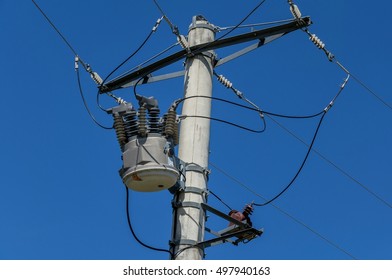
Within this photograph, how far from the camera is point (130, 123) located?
976 centimetres

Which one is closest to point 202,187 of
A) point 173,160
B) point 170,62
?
point 173,160

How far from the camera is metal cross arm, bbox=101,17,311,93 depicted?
1096 cm

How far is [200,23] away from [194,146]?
1.68 meters

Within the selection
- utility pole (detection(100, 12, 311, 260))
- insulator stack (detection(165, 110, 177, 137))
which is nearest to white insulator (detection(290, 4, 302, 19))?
utility pole (detection(100, 12, 311, 260))


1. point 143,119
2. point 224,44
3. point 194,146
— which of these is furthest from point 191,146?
point 224,44

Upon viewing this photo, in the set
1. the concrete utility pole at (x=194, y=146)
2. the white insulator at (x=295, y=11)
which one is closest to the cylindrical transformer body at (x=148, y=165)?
the concrete utility pole at (x=194, y=146)

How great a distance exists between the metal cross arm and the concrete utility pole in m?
0.09

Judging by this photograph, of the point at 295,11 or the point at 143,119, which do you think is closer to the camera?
the point at 143,119

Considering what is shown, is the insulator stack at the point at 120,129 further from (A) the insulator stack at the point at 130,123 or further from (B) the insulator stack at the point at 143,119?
(B) the insulator stack at the point at 143,119

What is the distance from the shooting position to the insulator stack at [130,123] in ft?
32.0

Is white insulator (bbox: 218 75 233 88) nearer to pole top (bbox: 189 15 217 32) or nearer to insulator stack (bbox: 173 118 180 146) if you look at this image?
pole top (bbox: 189 15 217 32)

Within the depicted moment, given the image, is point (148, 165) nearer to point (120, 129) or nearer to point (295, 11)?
point (120, 129)
